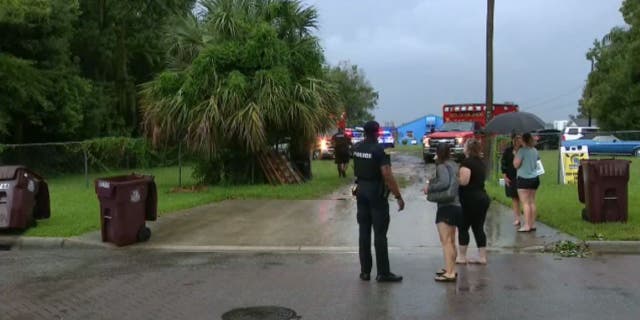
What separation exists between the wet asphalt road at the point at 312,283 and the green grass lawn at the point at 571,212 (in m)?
0.50

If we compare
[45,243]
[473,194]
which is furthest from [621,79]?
[45,243]

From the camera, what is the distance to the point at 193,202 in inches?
580

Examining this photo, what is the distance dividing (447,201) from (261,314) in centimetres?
253

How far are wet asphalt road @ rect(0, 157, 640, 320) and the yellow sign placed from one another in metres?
6.90

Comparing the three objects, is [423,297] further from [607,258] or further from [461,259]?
[607,258]

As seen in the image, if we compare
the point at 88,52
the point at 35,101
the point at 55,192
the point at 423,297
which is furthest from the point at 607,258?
the point at 88,52

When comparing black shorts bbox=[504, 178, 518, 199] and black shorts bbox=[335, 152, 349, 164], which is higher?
black shorts bbox=[335, 152, 349, 164]

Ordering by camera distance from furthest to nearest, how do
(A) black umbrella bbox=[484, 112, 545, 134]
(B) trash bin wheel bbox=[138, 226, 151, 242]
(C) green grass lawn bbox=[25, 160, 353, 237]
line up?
(C) green grass lawn bbox=[25, 160, 353, 237] → (A) black umbrella bbox=[484, 112, 545, 134] → (B) trash bin wheel bbox=[138, 226, 151, 242]

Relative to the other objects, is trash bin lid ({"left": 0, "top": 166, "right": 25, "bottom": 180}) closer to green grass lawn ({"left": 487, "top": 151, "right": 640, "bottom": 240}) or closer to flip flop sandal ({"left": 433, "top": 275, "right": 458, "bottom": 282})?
flip flop sandal ({"left": 433, "top": 275, "right": 458, "bottom": 282})

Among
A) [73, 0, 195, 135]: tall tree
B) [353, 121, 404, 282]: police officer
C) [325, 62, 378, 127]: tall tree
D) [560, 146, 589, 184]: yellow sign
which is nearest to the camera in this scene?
[353, 121, 404, 282]: police officer

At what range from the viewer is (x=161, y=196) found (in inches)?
642

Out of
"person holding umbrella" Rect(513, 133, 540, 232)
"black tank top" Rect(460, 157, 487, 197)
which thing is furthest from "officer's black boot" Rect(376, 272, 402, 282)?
"person holding umbrella" Rect(513, 133, 540, 232)

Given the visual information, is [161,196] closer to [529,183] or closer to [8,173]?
[8,173]

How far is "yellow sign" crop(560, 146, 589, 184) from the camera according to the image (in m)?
16.9
